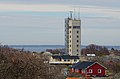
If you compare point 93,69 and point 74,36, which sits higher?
point 74,36

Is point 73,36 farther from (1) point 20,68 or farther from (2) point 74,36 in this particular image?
(1) point 20,68

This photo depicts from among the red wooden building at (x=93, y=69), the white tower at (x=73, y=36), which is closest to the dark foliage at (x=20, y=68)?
the red wooden building at (x=93, y=69)

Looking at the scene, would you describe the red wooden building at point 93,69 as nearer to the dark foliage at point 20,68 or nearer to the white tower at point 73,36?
the white tower at point 73,36

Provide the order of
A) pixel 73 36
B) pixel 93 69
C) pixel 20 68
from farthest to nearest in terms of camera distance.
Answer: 1. pixel 73 36
2. pixel 93 69
3. pixel 20 68

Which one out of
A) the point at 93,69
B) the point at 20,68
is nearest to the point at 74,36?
the point at 93,69

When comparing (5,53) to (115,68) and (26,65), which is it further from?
(115,68)

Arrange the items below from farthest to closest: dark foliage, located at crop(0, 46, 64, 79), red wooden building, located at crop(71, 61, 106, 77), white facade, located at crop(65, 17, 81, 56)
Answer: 1. white facade, located at crop(65, 17, 81, 56)
2. red wooden building, located at crop(71, 61, 106, 77)
3. dark foliage, located at crop(0, 46, 64, 79)

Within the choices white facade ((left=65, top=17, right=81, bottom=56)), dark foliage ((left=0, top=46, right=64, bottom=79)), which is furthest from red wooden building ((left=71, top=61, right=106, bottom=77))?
dark foliage ((left=0, top=46, right=64, bottom=79))

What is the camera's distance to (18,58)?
22781mm

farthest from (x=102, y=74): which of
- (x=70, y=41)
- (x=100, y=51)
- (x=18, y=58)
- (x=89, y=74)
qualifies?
(x=100, y=51)

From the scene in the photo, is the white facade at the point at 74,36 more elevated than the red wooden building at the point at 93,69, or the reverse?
the white facade at the point at 74,36

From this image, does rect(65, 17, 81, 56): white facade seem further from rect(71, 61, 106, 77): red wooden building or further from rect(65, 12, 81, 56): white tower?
rect(71, 61, 106, 77): red wooden building

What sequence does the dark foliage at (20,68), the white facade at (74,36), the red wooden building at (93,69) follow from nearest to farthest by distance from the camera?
the dark foliage at (20,68), the red wooden building at (93,69), the white facade at (74,36)

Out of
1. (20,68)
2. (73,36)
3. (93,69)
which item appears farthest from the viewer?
(73,36)
